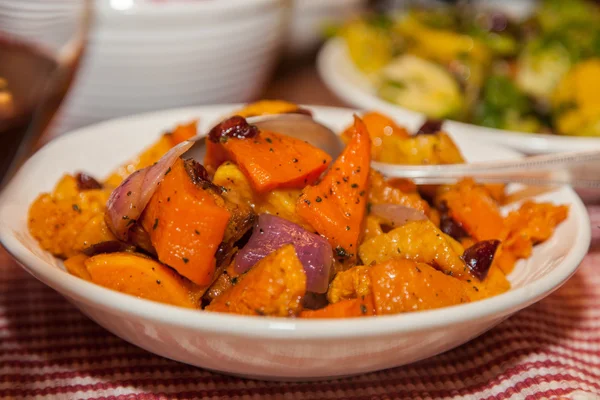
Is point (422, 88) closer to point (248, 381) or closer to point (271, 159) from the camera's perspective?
point (271, 159)

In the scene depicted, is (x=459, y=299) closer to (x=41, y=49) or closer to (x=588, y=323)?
(x=588, y=323)

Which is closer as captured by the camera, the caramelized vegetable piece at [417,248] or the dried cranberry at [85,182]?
the caramelized vegetable piece at [417,248]

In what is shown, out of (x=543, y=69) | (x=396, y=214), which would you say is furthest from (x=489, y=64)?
(x=396, y=214)

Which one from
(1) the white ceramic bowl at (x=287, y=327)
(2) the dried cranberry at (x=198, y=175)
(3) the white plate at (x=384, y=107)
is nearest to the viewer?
A: (1) the white ceramic bowl at (x=287, y=327)

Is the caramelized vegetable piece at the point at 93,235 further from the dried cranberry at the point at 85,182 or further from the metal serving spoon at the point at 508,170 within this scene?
the metal serving spoon at the point at 508,170

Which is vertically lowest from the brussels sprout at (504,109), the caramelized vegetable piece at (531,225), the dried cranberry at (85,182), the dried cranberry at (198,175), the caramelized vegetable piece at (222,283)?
the brussels sprout at (504,109)

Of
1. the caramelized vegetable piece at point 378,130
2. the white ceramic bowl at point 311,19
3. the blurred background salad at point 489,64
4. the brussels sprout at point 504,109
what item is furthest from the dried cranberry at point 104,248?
the white ceramic bowl at point 311,19

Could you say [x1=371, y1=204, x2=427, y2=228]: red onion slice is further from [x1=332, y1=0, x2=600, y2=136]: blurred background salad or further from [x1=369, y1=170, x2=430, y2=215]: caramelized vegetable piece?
[x1=332, y1=0, x2=600, y2=136]: blurred background salad
